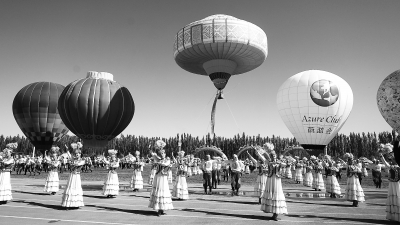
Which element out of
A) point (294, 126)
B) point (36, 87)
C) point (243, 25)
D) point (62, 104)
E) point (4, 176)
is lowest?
point (4, 176)

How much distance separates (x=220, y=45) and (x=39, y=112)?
2368 cm

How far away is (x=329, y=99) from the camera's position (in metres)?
23.5

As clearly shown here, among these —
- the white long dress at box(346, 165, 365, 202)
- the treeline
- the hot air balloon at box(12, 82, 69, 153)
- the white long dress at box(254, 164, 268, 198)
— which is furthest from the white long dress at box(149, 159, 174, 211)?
the treeline

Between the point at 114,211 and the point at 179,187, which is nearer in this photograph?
the point at 114,211

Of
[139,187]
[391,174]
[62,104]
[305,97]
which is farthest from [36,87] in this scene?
[391,174]

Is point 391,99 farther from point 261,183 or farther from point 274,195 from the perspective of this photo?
point 274,195

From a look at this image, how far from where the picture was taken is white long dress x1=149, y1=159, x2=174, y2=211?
9.79m

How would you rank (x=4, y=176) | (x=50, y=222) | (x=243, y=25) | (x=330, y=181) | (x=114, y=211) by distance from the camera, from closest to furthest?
(x=50, y=222) → (x=114, y=211) → (x=4, y=176) → (x=330, y=181) → (x=243, y=25)

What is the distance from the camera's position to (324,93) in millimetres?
23500

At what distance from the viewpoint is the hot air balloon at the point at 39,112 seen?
106ft

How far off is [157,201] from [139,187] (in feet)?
28.0

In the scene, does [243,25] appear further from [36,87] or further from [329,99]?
[36,87]

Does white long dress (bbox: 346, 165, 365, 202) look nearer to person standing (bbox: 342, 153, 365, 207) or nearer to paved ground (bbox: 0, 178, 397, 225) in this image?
person standing (bbox: 342, 153, 365, 207)

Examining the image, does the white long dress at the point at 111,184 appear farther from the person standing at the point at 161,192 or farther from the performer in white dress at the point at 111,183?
the person standing at the point at 161,192
